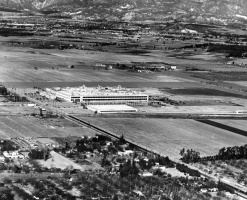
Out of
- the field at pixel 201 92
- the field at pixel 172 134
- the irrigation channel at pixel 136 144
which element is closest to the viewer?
the irrigation channel at pixel 136 144

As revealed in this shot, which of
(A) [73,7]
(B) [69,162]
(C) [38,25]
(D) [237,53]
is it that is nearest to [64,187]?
(B) [69,162]

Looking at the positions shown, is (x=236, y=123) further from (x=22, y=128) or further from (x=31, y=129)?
(x=22, y=128)

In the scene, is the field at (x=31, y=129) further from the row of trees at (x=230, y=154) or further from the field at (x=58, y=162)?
the row of trees at (x=230, y=154)

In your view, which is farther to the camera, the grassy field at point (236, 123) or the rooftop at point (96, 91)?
the rooftop at point (96, 91)

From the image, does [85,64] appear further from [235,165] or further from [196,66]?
[235,165]

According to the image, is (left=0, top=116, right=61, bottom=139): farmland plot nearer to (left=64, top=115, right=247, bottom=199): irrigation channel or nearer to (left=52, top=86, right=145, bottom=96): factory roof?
(left=64, top=115, right=247, bottom=199): irrigation channel

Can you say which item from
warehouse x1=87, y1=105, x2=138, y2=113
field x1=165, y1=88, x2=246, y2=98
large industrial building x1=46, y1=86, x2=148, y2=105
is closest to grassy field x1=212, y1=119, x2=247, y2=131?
warehouse x1=87, y1=105, x2=138, y2=113

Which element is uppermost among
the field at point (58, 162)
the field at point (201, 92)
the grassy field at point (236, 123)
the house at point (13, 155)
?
the house at point (13, 155)

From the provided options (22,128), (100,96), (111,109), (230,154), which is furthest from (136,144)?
(100,96)

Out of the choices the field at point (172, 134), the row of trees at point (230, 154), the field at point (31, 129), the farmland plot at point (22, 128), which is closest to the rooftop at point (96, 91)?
the field at point (172, 134)
